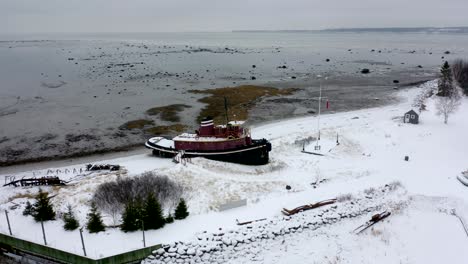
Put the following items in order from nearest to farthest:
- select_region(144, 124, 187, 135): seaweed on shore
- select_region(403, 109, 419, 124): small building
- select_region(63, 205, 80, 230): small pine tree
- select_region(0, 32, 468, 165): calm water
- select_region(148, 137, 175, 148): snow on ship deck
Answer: select_region(63, 205, 80, 230): small pine tree
select_region(148, 137, 175, 148): snow on ship deck
select_region(403, 109, 419, 124): small building
select_region(144, 124, 187, 135): seaweed on shore
select_region(0, 32, 468, 165): calm water

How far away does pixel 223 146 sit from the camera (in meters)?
27.8

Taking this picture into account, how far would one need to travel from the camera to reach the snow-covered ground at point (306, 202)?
55.4 ft

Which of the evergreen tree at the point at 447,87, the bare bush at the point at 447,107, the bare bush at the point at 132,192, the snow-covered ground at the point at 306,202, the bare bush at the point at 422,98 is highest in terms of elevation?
the evergreen tree at the point at 447,87

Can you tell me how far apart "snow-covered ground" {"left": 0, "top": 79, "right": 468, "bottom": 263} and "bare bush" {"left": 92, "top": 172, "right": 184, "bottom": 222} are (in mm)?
726

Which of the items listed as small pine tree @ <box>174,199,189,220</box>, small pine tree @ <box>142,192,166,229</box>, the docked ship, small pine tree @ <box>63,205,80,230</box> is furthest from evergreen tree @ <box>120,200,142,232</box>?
the docked ship

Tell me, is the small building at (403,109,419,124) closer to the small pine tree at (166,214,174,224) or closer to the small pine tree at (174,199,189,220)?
the small pine tree at (174,199,189,220)

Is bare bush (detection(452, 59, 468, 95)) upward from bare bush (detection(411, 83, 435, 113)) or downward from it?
upward

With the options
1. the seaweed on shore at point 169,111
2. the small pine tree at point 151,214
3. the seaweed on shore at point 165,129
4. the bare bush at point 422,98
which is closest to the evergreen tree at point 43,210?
the small pine tree at point 151,214

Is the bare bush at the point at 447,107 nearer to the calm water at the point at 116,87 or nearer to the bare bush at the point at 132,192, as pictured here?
the calm water at the point at 116,87

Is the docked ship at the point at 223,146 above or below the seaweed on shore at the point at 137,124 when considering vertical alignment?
above

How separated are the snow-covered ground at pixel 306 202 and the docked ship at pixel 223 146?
84cm

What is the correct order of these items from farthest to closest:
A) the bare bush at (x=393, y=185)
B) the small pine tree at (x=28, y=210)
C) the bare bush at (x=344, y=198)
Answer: the bare bush at (x=393, y=185) → the bare bush at (x=344, y=198) → the small pine tree at (x=28, y=210)

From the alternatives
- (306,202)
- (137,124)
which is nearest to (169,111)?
(137,124)

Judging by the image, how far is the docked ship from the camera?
1084 inches
